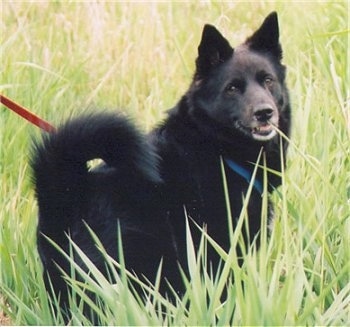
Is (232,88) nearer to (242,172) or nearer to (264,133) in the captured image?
(264,133)

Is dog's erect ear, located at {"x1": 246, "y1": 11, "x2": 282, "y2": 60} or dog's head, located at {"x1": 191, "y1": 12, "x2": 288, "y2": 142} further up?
dog's erect ear, located at {"x1": 246, "y1": 11, "x2": 282, "y2": 60}

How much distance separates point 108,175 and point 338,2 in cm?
183

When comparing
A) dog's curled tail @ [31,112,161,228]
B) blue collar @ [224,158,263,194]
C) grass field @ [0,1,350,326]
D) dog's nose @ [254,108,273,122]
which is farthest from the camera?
blue collar @ [224,158,263,194]

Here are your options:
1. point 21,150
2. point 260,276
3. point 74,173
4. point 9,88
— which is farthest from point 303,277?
point 9,88

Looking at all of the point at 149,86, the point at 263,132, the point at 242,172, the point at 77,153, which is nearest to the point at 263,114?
the point at 263,132

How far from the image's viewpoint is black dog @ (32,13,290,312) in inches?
111

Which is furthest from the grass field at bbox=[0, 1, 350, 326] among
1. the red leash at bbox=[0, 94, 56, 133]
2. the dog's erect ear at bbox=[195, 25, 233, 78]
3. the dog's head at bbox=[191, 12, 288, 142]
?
the dog's erect ear at bbox=[195, 25, 233, 78]

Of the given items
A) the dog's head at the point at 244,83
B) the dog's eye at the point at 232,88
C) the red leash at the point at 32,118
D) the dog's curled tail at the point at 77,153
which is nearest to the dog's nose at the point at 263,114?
the dog's head at the point at 244,83

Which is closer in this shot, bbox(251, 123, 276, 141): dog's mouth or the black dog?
the black dog

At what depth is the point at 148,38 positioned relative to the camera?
417 centimetres

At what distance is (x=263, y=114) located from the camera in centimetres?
320

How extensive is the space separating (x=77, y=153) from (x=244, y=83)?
2.61 ft

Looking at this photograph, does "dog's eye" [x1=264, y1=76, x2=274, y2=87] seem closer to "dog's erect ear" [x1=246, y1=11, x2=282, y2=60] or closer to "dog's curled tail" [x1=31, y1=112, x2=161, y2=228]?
"dog's erect ear" [x1=246, y1=11, x2=282, y2=60]

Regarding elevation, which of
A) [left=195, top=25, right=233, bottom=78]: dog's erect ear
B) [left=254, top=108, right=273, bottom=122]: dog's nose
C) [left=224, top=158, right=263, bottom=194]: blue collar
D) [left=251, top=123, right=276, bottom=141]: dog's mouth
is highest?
[left=195, top=25, right=233, bottom=78]: dog's erect ear
